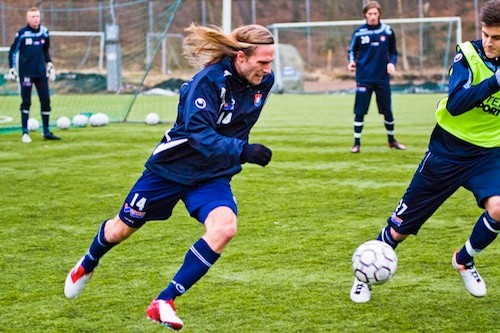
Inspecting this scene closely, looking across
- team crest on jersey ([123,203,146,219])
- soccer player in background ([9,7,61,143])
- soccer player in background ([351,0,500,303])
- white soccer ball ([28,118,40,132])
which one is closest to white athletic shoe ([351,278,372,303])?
soccer player in background ([351,0,500,303])

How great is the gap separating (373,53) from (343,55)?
69.4 ft

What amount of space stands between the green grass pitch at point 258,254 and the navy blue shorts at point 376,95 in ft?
2.00

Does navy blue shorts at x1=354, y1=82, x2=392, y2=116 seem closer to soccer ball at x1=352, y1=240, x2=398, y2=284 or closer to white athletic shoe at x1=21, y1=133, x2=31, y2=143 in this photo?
white athletic shoe at x1=21, y1=133, x2=31, y2=143

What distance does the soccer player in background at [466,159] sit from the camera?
4781mm

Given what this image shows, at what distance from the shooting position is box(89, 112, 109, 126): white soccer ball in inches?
662

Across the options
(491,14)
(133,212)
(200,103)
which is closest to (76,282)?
(133,212)

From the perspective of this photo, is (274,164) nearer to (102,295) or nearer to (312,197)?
(312,197)

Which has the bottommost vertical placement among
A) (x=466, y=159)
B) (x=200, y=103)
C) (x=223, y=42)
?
(x=466, y=159)

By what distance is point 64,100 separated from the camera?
20.0m

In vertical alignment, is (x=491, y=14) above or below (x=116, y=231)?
above

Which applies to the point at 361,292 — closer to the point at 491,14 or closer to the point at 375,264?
the point at 375,264

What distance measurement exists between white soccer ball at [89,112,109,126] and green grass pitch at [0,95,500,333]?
4778mm

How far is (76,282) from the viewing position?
197 inches

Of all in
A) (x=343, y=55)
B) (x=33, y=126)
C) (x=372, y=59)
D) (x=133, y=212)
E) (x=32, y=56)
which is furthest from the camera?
(x=343, y=55)
